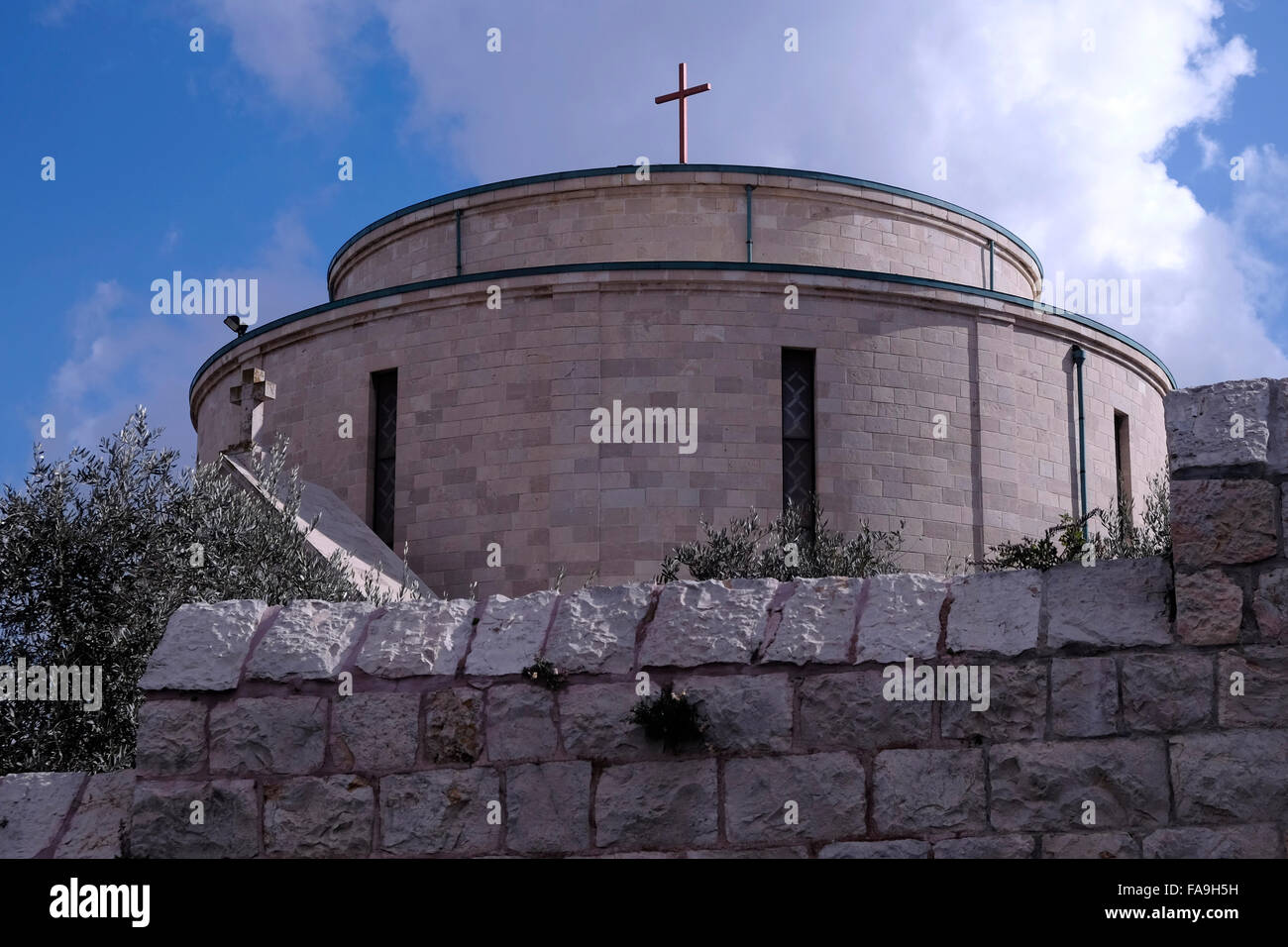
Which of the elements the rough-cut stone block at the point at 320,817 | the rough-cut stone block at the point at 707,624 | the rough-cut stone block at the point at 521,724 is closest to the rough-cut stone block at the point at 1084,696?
the rough-cut stone block at the point at 707,624

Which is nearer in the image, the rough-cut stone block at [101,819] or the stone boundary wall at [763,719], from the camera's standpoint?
the stone boundary wall at [763,719]

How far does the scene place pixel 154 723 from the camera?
7191mm

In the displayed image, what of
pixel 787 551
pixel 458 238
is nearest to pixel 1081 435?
pixel 787 551

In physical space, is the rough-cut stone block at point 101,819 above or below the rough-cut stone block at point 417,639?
below

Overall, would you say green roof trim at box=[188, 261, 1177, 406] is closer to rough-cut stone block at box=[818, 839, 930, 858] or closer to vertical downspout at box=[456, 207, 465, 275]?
vertical downspout at box=[456, 207, 465, 275]

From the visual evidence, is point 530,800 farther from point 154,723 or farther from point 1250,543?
point 1250,543

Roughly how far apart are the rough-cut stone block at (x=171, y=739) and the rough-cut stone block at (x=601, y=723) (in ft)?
5.84

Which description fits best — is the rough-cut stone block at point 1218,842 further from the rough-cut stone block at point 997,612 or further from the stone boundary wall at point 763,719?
the rough-cut stone block at point 997,612

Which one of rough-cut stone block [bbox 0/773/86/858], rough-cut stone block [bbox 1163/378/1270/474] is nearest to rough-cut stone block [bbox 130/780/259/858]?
rough-cut stone block [bbox 0/773/86/858]

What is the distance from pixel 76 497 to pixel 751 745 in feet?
20.0

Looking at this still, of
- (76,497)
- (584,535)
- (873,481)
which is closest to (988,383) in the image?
(873,481)

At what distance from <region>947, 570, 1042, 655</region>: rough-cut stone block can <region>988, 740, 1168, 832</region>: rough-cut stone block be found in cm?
44

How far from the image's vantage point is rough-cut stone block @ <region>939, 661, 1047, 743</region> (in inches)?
250

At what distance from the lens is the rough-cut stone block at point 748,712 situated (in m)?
6.63
